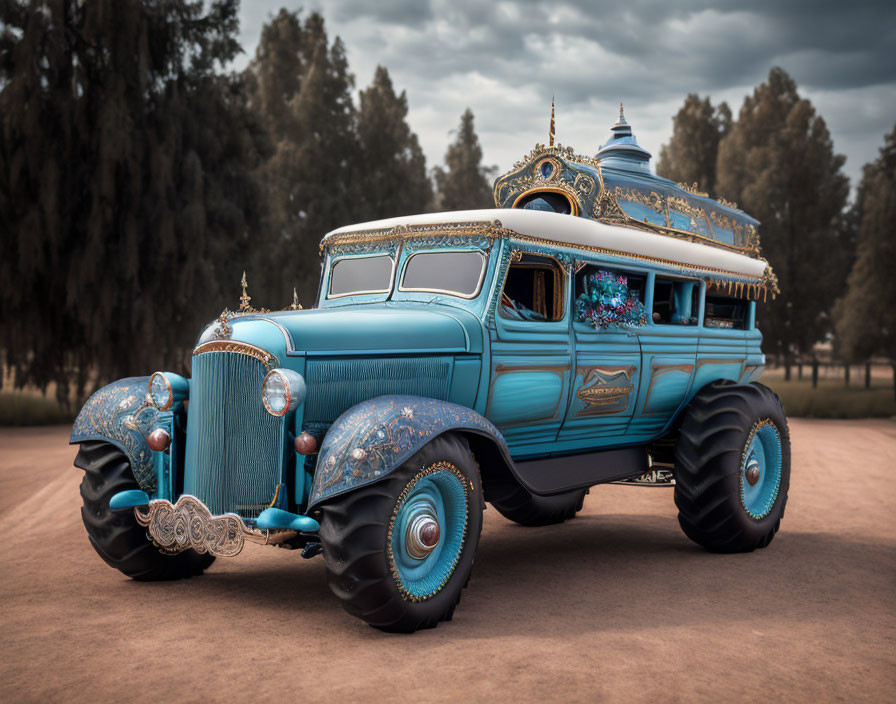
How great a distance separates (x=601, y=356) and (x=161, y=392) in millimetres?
3454

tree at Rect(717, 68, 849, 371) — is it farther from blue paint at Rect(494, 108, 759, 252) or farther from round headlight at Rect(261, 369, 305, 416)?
round headlight at Rect(261, 369, 305, 416)

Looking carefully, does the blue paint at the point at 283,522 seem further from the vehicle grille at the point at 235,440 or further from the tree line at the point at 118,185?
the tree line at the point at 118,185

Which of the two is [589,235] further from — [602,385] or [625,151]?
[625,151]

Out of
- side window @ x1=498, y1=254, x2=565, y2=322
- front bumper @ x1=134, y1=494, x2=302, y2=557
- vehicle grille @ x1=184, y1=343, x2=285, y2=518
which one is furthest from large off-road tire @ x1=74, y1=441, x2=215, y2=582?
side window @ x1=498, y1=254, x2=565, y2=322

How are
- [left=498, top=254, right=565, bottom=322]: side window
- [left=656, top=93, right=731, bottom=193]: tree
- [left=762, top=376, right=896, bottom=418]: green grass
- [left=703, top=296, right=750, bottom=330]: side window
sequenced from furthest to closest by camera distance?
[left=656, top=93, right=731, bottom=193]: tree → [left=762, top=376, right=896, bottom=418]: green grass → [left=703, top=296, right=750, bottom=330]: side window → [left=498, top=254, right=565, bottom=322]: side window

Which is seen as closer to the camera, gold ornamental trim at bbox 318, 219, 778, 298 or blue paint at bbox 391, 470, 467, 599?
blue paint at bbox 391, 470, 467, 599

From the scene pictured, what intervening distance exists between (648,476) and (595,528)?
111cm

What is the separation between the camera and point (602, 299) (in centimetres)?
703

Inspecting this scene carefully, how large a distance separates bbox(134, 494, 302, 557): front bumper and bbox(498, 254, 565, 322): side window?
2600 millimetres

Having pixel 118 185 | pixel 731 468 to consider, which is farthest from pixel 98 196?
pixel 731 468

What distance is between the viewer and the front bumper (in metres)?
5.06

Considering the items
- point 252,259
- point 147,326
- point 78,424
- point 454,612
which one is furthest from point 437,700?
point 252,259

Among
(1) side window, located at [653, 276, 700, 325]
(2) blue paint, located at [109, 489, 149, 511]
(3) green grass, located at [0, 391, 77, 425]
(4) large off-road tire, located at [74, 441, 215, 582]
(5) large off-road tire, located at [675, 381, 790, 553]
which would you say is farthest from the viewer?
(3) green grass, located at [0, 391, 77, 425]

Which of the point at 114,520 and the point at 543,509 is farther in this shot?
the point at 543,509
